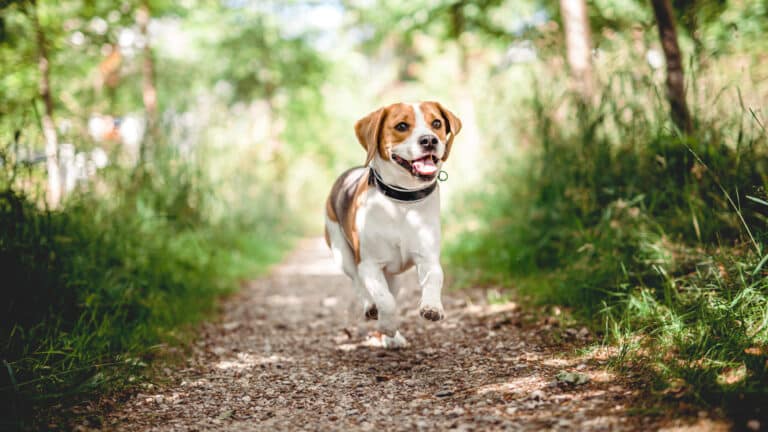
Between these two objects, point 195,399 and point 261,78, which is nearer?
point 195,399

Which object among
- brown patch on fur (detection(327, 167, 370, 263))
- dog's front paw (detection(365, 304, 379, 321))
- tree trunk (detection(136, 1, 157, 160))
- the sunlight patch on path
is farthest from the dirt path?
tree trunk (detection(136, 1, 157, 160))

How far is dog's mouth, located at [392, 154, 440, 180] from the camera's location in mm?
3137

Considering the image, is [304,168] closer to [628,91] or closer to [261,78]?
[261,78]

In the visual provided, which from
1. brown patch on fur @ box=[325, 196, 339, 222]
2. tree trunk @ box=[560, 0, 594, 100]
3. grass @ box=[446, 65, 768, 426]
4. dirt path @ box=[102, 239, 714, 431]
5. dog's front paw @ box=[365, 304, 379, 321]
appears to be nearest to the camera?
dirt path @ box=[102, 239, 714, 431]

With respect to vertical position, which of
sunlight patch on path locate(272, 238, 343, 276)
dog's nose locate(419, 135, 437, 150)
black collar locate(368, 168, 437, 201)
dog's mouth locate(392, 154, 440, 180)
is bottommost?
sunlight patch on path locate(272, 238, 343, 276)

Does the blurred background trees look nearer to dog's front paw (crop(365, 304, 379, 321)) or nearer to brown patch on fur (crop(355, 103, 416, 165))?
dog's front paw (crop(365, 304, 379, 321))

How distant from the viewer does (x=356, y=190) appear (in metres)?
3.71

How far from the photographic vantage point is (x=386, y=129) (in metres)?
3.34

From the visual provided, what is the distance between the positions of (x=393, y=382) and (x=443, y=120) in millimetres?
1547

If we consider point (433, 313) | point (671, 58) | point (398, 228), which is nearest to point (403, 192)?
point (398, 228)

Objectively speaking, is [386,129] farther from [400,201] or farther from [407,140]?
[400,201]

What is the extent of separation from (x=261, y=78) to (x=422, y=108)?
46.3 feet

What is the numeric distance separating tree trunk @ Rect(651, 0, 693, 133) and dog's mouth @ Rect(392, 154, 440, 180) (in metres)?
2.20

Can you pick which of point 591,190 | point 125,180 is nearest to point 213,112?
point 125,180
